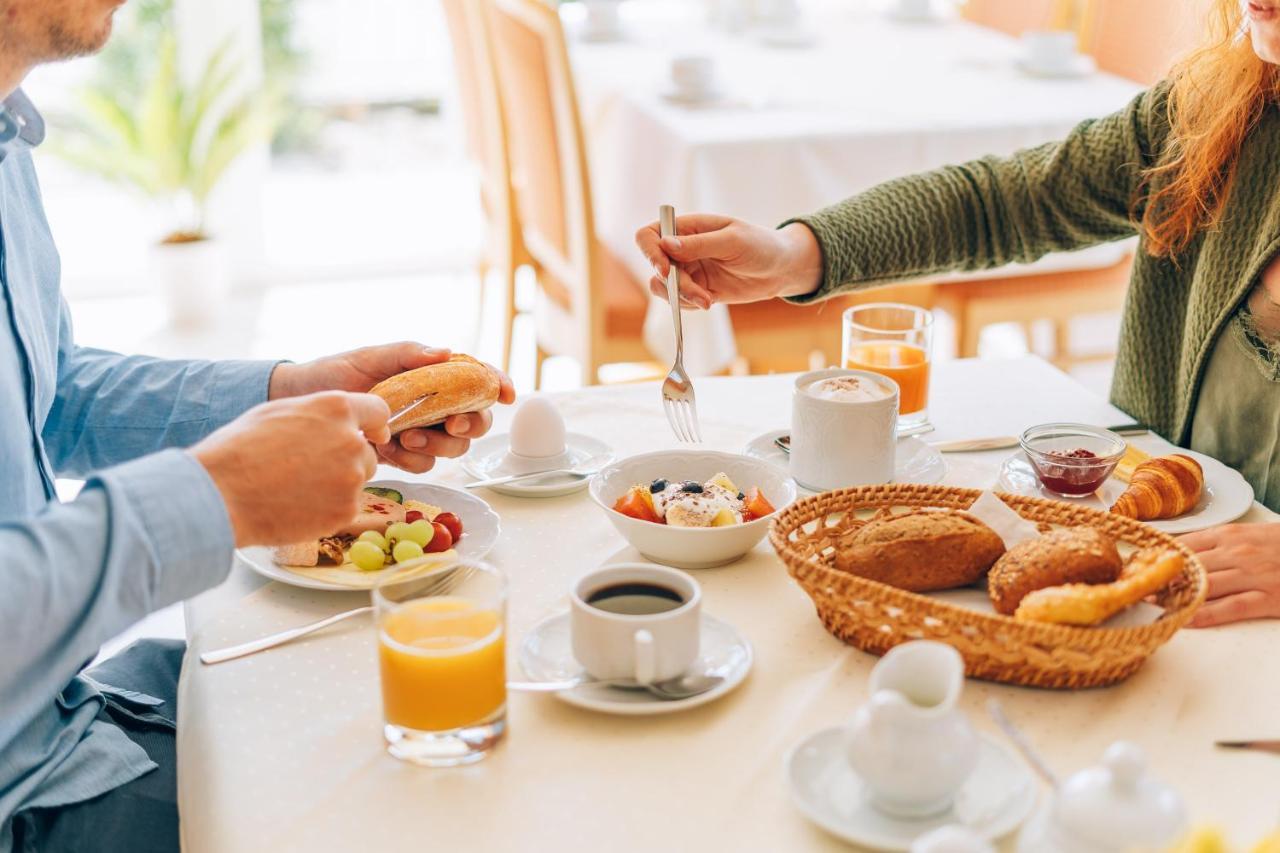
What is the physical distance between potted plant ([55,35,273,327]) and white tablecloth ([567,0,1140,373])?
113 cm

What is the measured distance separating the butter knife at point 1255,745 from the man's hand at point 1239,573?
16 centimetres

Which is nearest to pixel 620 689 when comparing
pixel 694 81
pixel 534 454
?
pixel 534 454

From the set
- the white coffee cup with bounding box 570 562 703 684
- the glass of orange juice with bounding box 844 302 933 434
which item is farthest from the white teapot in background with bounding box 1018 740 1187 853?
the glass of orange juice with bounding box 844 302 933 434

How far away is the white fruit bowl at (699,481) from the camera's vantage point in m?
1.13

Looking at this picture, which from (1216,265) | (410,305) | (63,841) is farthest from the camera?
(410,305)

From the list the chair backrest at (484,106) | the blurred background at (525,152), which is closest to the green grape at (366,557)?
the blurred background at (525,152)

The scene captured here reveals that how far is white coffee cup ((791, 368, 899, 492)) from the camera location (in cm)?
125

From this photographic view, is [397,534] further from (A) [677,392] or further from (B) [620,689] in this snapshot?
(A) [677,392]

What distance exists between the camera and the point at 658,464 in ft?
4.09

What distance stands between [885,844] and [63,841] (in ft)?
2.08

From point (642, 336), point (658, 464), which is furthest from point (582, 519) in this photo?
point (642, 336)

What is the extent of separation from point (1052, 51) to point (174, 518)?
9.17 ft

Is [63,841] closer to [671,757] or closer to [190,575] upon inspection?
[190,575]

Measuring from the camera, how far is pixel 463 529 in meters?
1.22
